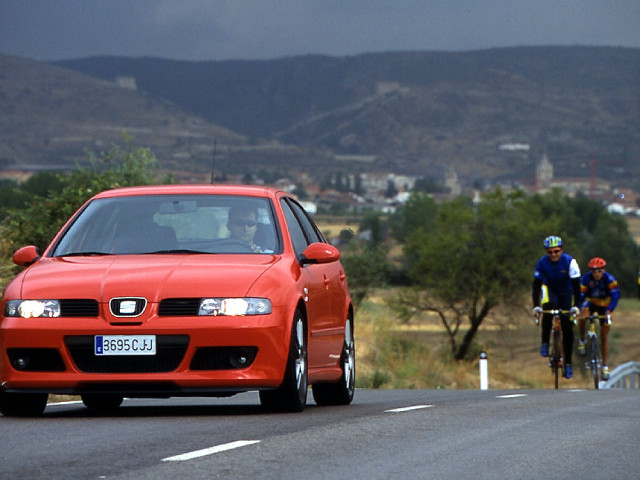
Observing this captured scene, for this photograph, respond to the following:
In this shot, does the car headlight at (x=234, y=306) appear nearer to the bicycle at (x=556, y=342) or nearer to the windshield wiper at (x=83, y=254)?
the windshield wiper at (x=83, y=254)

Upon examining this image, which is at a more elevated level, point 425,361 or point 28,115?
point 28,115

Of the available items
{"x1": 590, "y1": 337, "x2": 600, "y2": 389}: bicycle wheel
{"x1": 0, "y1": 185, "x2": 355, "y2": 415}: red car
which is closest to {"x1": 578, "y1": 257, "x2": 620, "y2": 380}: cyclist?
{"x1": 590, "y1": 337, "x2": 600, "y2": 389}: bicycle wheel

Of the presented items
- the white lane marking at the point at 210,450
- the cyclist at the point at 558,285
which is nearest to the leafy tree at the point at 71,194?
the cyclist at the point at 558,285

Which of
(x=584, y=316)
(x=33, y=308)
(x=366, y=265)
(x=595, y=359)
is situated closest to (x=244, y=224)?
(x=33, y=308)

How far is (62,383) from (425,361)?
29.3m

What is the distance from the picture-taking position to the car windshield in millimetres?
10914

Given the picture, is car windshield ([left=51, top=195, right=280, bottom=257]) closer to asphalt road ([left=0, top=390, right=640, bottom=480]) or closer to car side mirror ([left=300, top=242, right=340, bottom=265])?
car side mirror ([left=300, top=242, right=340, bottom=265])

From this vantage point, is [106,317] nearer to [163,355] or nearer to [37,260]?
[163,355]

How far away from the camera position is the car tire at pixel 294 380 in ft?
33.7

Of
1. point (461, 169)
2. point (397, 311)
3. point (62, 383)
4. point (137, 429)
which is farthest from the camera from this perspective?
point (461, 169)

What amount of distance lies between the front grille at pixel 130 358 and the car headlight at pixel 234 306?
24cm

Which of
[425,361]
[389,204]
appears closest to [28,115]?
[389,204]

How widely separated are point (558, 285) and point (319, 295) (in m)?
10.7

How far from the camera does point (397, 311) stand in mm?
67688
